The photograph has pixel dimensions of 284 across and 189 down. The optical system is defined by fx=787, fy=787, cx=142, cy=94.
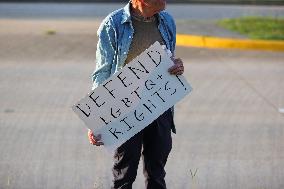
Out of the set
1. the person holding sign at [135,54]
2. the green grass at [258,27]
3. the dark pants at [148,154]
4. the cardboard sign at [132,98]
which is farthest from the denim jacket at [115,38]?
the green grass at [258,27]

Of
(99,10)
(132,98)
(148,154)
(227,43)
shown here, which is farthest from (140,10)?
(99,10)

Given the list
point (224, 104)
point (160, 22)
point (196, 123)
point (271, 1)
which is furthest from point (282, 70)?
point (271, 1)

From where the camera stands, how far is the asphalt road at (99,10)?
65.0 ft

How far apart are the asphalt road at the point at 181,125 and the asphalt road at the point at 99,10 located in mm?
6993

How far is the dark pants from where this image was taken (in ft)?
14.9

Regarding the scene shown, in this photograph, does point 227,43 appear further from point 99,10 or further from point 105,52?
point 105,52

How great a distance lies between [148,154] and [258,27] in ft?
38.0

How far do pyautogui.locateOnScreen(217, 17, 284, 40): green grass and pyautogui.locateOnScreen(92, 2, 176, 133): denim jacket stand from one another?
386 inches

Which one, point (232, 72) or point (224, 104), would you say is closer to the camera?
point (224, 104)

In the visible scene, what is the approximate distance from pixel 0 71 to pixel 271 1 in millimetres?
15841

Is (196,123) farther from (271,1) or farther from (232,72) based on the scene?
(271,1)

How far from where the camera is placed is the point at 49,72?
433 inches

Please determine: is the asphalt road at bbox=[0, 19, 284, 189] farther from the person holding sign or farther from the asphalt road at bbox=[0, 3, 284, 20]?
the asphalt road at bbox=[0, 3, 284, 20]

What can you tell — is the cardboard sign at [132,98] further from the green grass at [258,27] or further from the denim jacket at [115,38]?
the green grass at [258,27]
